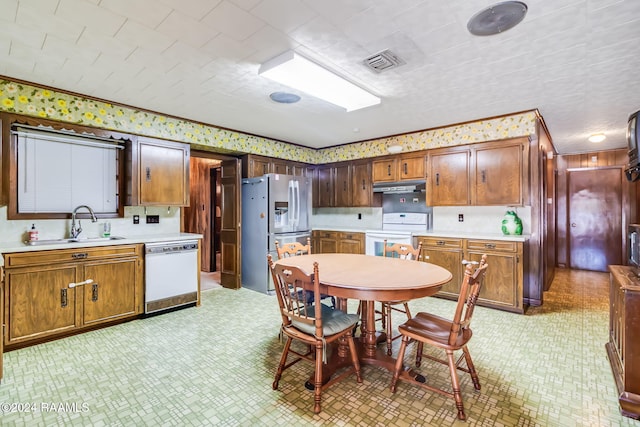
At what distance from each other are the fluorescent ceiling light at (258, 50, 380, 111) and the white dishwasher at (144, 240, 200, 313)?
2.37m

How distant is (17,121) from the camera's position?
301 cm

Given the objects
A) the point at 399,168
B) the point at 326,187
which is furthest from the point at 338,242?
the point at 399,168

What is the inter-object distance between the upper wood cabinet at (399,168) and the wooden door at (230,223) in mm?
2360

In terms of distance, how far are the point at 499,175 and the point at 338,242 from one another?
2676mm

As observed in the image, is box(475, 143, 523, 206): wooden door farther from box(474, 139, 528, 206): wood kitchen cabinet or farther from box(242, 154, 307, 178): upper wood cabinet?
box(242, 154, 307, 178): upper wood cabinet

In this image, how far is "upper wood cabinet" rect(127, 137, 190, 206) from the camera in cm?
374

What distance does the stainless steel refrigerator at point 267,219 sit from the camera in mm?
4660

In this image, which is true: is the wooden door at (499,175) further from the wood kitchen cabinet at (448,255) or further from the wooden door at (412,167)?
the wooden door at (412,167)

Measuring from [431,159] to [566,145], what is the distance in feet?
10.1

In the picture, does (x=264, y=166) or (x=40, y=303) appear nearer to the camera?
(x=40, y=303)

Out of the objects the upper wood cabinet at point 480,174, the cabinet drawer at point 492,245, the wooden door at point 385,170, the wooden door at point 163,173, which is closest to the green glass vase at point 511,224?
the upper wood cabinet at point 480,174

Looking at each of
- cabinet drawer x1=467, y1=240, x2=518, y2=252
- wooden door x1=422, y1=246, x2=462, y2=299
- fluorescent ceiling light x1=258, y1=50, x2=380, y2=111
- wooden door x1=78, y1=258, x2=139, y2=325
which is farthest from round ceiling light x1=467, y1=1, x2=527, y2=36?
wooden door x1=78, y1=258, x2=139, y2=325

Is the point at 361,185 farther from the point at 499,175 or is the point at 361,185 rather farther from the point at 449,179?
the point at 499,175

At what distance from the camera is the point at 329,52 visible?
241cm
